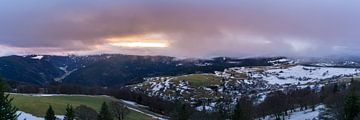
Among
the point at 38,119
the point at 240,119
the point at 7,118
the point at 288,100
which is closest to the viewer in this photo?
the point at 7,118

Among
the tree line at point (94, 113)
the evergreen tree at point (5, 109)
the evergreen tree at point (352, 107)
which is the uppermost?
the evergreen tree at point (5, 109)

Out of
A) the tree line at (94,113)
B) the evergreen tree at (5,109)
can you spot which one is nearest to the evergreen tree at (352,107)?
the tree line at (94,113)

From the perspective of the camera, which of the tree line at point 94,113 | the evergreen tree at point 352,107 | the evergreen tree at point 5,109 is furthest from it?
the tree line at point 94,113

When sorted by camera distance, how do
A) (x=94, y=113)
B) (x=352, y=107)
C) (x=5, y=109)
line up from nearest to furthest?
1. (x=5, y=109)
2. (x=352, y=107)
3. (x=94, y=113)

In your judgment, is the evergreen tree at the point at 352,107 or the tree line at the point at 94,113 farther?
the tree line at the point at 94,113

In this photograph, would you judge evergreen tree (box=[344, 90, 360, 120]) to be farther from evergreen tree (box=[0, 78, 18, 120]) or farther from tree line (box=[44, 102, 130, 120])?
evergreen tree (box=[0, 78, 18, 120])

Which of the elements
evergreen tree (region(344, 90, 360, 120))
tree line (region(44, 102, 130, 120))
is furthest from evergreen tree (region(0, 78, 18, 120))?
evergreen tree (region(344, 90, 360, 120))

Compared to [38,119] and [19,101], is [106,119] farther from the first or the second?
[19,101]

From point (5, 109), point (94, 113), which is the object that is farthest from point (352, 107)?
point (94, 113)

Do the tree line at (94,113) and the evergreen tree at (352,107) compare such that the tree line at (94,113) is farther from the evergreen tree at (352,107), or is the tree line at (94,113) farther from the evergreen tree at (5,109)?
the evergreen tree at (352,107)

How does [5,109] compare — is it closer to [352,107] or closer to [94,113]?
[352,107]

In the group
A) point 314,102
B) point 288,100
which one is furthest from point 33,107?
point 314,102
